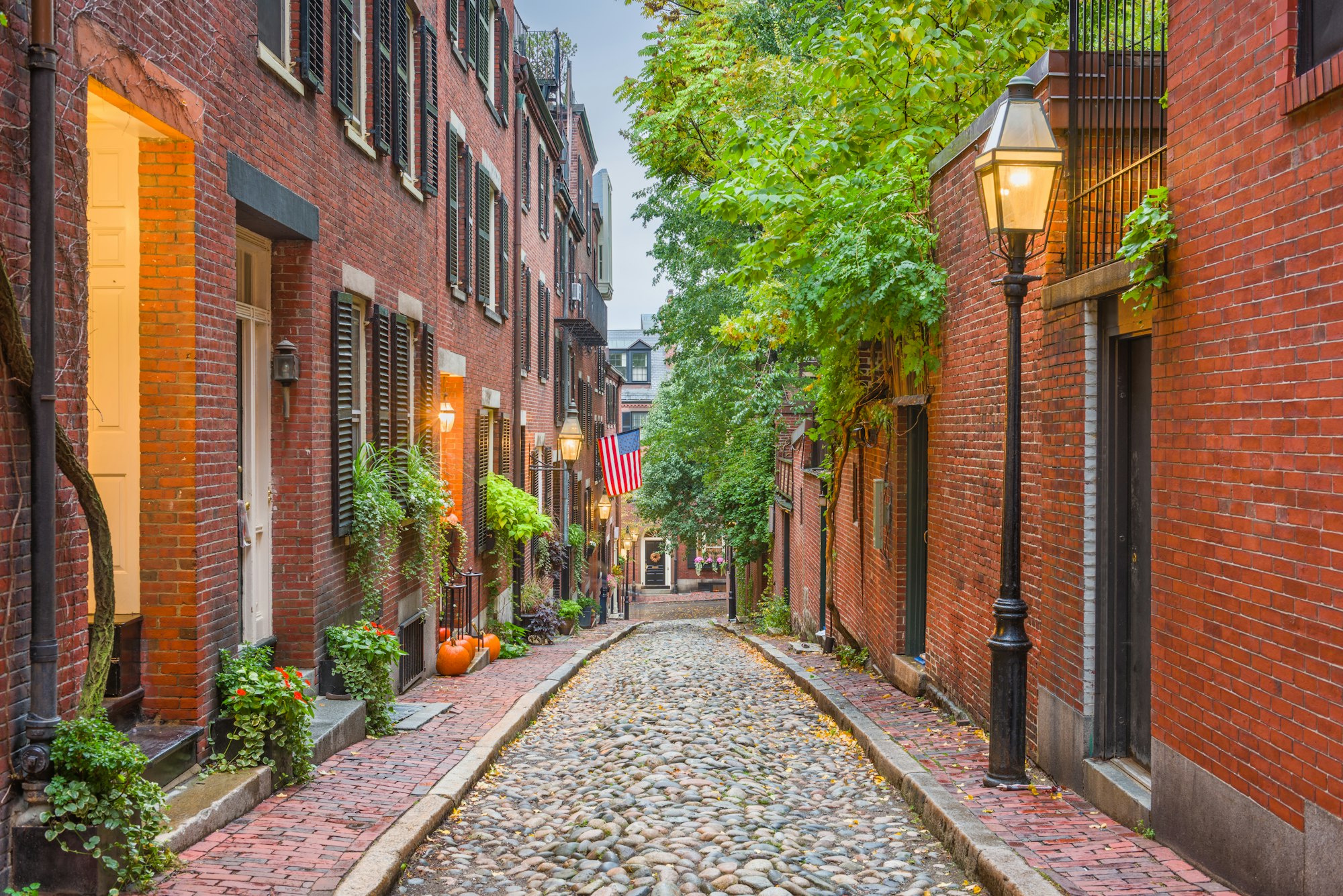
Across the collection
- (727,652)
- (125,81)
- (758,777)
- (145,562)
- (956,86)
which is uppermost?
(956,86)

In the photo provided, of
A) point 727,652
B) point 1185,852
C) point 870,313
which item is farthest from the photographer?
point 727,652

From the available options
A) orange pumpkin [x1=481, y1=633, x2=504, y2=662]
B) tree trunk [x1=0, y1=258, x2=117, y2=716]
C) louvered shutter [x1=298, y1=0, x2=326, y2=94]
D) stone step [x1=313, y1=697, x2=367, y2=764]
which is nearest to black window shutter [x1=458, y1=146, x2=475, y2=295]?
orange pumpkin [x1=481, y1=633, x2=504, y2=662]

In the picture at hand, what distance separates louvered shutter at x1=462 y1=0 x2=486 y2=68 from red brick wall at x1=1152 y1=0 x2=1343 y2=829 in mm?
11604

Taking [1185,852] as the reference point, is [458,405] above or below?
above

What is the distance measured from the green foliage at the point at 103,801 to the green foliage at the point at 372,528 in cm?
451

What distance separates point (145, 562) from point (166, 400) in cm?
92

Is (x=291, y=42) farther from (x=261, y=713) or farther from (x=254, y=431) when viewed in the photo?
(x=261, y=713)

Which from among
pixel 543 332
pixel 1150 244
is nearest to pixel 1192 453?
pixel 1150 244

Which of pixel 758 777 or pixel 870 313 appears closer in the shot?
pixel 758 777

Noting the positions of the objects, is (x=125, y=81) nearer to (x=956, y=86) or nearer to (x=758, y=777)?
(x=758, y=777)

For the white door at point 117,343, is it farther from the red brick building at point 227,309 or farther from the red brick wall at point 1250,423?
the red brick wall at point 1250,423

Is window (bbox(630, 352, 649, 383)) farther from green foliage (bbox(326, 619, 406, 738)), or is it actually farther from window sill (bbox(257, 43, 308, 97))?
window sill (bbox(257, 43, 308, 97))

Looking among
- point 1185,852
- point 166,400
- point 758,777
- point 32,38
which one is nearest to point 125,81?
point 32,38

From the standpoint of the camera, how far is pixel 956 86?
1132 centimetres
